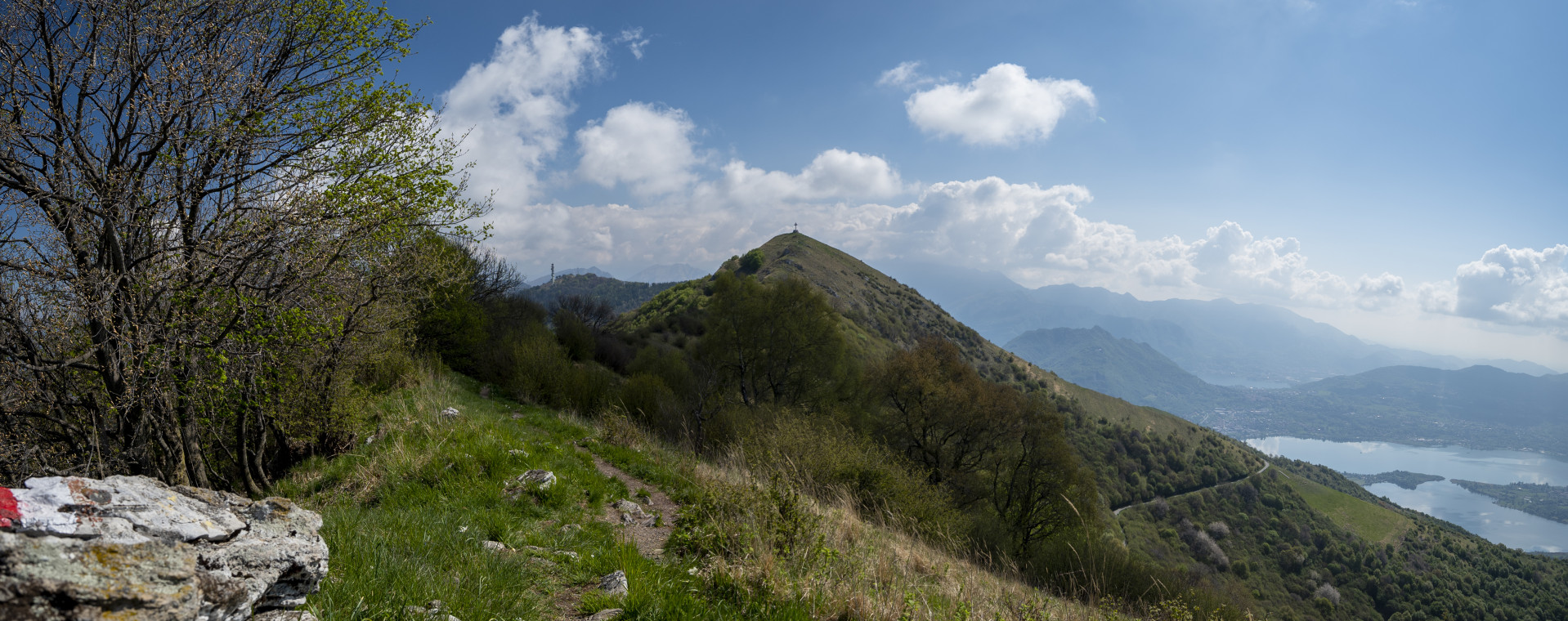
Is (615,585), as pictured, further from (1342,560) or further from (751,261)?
(1342,560)

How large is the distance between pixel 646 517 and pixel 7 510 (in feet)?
21.4

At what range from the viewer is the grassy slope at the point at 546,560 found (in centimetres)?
410

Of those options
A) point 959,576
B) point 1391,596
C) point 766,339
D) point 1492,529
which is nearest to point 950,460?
point 766,339

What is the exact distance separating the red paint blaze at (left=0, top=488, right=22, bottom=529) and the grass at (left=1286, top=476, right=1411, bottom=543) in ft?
347

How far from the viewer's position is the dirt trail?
7.03 metres

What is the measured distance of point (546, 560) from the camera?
17.7 ft

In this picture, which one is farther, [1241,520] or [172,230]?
[1241,520]

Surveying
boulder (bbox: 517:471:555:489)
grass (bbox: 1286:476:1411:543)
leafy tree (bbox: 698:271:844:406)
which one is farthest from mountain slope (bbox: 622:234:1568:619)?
boulder (bbox: 517:471:555:489)

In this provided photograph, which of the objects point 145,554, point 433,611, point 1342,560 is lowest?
point 1342,560

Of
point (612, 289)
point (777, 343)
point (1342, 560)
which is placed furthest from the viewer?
point (612, 289)

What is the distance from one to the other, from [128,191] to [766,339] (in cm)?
2914

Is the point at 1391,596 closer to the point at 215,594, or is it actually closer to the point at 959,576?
the point at 959,576

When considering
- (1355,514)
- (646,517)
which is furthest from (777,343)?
(1355,514)

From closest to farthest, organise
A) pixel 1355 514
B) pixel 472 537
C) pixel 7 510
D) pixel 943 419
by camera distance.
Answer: pixel 7 510
pixel 472 537
pixel 943 419
pixel 1355 514
